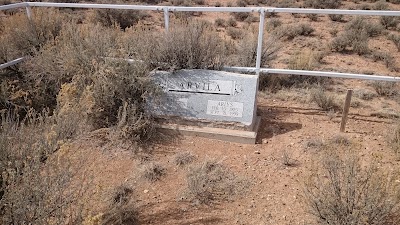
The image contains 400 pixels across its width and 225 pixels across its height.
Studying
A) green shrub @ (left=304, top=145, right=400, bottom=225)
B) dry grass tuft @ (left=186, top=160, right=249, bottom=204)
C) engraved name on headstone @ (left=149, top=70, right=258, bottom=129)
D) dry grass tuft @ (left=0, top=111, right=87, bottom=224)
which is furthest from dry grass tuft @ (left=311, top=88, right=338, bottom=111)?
dry grass tuft @ (left=0, top=111, right=87, bottom=224)

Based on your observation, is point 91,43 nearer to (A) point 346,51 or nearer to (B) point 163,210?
(B) point 163,210

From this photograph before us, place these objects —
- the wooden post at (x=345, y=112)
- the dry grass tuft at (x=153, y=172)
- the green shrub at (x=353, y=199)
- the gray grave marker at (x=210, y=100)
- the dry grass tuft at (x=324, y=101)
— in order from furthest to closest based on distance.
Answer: the dry grass tuft at (x=324, y=101) → the gray grave marker at (x=210, y=100) → the wooden post at (x=345, y=112) → the dry grass tuft at (x=153, y=172) → the green shrub at (x=353, y=199)

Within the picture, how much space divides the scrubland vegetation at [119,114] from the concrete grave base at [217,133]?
31 cm

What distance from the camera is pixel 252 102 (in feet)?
16.2

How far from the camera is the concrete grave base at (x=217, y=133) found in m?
4.81

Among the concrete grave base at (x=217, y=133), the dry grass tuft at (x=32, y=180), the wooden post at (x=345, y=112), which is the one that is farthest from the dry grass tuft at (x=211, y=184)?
the wooden post at (x=345, y=112)

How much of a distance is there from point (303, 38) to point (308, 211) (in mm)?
8485

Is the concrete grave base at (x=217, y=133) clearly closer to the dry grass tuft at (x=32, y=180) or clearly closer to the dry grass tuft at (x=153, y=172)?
the dry grass tuft at (x=153, y=172)

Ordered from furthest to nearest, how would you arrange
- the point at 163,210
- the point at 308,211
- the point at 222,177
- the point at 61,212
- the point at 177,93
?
1. the point at 177,93
2. the point at 222,177
3. the point at 163,210
4. the point at 308,211
5. the point at 61,212

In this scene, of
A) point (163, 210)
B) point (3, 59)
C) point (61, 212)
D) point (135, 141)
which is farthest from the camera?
point (3, 59)

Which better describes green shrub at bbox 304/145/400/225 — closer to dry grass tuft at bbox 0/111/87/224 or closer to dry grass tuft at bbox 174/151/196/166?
dry grass tuft at bbox 174/151/196/166

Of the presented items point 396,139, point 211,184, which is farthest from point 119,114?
point 396,139

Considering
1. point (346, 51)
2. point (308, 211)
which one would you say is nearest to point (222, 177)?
point (308, 211)

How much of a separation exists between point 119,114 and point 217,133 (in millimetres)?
1278
